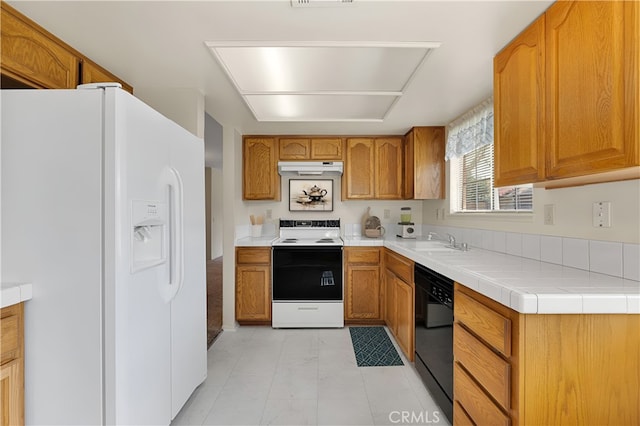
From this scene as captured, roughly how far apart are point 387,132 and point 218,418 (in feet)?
10.0

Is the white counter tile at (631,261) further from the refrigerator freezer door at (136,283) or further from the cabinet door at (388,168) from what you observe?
the cabinet door at (388,168)

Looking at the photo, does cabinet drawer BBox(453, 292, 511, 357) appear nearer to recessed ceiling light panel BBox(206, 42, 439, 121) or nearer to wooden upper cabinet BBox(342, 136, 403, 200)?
recessed ceiling light panel BBox(206, 42, 439, 121)

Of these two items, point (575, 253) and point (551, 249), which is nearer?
point (575, 253)

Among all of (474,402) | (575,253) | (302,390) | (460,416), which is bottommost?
(302,390)

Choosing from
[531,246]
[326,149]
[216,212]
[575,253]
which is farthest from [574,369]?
[216,212]

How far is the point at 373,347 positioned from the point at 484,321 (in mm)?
1691

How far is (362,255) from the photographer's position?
3.40 m

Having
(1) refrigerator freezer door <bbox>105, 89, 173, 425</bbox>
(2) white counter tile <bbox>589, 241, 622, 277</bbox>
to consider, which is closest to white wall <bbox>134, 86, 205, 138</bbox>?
(1) refrigerator freezer door <bbox>105, 89, 173, 425</bbox>

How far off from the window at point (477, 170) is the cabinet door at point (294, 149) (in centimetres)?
155

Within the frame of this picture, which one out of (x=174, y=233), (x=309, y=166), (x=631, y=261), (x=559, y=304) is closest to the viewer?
(x=559, y=304)

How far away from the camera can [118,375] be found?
1.28m

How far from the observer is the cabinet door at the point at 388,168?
3711 millimetres

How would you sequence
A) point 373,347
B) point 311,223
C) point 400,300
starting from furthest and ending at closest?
1. point 311,223
2. point 373,347
3. point 400,300

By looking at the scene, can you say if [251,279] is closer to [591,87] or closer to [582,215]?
[582,215]
